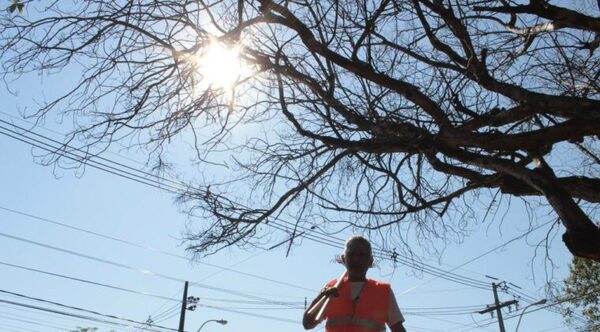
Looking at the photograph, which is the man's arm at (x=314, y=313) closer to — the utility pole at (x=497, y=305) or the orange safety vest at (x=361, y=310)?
the orange safety vest at (x=361, y=310)

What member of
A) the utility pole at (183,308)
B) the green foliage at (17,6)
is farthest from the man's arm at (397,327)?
the utility pole at (183,308)

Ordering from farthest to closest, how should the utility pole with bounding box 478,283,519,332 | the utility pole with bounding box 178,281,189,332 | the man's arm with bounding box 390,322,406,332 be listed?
the utility pole with bounding box 478,283,519,332, the utility pole with bounding box 178,281,189,332, the man's arm with bounding box 390,322,406,332

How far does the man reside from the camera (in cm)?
341

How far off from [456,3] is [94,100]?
3123mm

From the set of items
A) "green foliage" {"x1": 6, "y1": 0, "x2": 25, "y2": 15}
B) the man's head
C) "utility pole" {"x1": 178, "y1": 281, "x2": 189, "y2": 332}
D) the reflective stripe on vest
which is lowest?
the reflective stripe on vest

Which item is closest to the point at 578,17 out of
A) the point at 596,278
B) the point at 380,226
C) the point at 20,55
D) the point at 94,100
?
the point at 380,226

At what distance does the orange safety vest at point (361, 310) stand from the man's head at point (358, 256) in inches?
3.7

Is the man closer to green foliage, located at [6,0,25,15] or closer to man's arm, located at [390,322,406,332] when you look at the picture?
man's arm, located at [390,322,406,332]

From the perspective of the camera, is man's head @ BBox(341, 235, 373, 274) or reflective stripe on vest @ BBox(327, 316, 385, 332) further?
man's head @ BBox(341, 235, 373, 274)

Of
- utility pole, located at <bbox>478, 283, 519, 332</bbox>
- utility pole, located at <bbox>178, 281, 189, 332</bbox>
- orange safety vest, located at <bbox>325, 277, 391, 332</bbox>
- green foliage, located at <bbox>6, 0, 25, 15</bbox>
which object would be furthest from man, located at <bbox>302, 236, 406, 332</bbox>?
utility pole, located at <bbox>478, 283, 519, 332</bbox>

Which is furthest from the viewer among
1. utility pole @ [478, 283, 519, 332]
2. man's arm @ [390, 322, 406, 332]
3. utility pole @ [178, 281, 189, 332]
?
utility pole @ [478, 283, 519, 332]

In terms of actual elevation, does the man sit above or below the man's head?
below

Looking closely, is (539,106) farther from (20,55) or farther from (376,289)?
(20,55)

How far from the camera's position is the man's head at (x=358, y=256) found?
3604 millimetres
